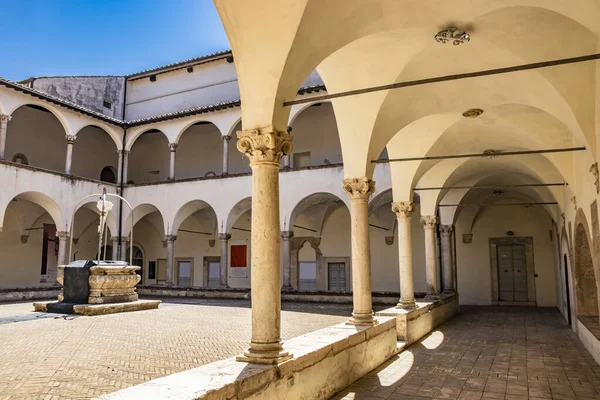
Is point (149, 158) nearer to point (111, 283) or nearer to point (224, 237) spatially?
point (224, 237)

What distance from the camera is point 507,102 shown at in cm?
862

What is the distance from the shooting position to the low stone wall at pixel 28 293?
15.8 meters

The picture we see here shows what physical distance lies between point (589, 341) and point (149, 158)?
22.2 m

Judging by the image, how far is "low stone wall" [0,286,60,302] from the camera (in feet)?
52.0

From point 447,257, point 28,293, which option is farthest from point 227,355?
point 28,293

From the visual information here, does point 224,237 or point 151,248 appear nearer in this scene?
point 224,237

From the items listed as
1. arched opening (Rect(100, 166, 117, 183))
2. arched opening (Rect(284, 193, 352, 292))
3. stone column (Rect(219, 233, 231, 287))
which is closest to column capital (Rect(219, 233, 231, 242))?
stone column (Rect(219, 233, 231, 287))

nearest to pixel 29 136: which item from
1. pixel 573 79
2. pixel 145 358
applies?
pixel 145 358

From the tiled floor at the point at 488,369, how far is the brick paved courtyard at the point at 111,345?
230 cm

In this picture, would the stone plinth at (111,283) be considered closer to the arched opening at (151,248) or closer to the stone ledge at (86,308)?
the stone ledge at (86,308)

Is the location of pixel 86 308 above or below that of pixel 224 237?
below

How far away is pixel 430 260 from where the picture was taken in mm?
→ 13719

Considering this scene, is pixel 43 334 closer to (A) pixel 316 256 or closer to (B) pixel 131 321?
(B) pixel 131 321

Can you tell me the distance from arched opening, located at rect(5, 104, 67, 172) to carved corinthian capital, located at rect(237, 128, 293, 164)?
1862cm
